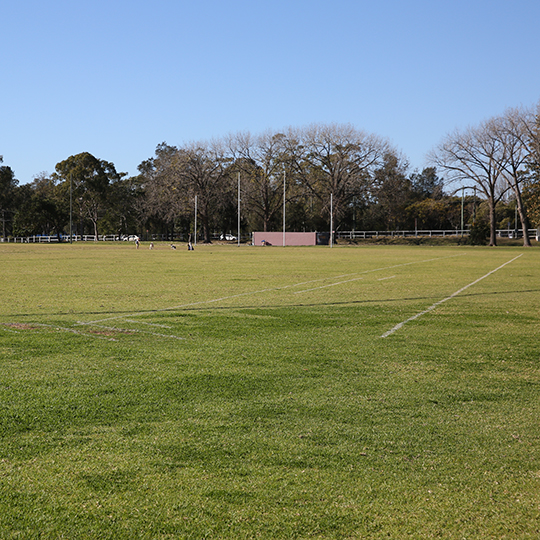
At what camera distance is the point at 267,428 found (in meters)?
4.37

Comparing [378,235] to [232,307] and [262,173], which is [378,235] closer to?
[262,173]

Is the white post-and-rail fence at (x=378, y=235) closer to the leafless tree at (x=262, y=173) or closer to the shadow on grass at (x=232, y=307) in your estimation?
the leafless tree at (x=262, y=173)

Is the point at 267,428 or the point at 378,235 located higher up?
the point at 378,235

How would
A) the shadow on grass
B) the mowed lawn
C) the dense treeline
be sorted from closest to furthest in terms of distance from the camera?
the mowed lawn, the shadow on grass, the dense treeline

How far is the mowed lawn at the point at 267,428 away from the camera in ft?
10.1

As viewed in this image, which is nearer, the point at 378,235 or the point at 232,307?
the point at 232,307

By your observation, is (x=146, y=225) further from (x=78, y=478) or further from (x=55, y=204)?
(x=78, y=478)

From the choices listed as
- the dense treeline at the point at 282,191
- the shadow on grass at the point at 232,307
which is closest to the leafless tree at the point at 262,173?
the dense treeline at the point at 282,191

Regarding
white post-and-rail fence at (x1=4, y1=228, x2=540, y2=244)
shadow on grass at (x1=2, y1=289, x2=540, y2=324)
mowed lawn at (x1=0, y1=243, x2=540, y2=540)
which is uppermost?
white post-and-rail fence at (x1=4, y1=228, x2=540, y2=244)

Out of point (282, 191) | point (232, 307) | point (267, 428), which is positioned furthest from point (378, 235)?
point (267, 428)

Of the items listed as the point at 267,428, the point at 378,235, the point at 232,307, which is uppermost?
the point at 378,235

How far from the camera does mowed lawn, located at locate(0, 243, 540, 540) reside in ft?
10.1

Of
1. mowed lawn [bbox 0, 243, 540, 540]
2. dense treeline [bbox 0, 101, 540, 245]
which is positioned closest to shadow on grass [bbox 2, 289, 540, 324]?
mowed lawn [bbox 0, 243, 540, 540]

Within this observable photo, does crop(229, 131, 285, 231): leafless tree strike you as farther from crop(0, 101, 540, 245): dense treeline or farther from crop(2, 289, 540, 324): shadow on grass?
crop(2, 289, 540, 324): shadow on grass
